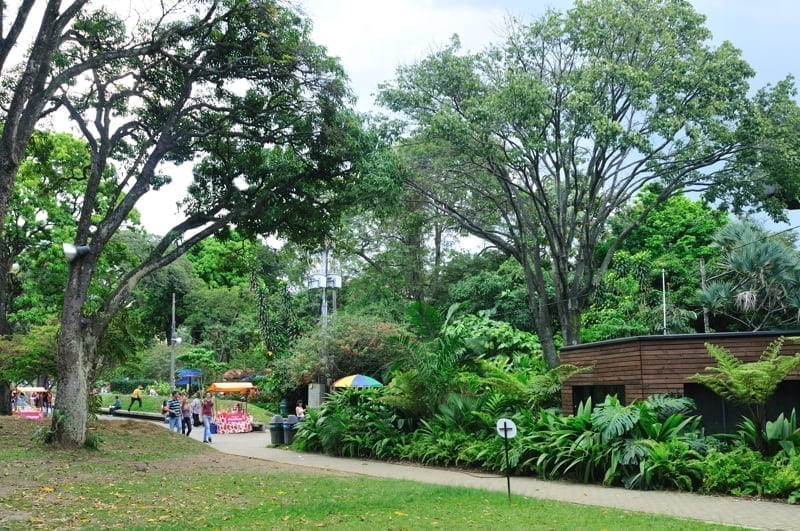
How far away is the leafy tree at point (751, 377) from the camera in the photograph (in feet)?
43.9

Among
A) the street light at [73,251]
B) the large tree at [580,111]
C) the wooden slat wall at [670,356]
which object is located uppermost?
the large tree at [580,111]

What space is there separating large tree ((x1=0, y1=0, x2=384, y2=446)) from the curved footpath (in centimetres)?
637

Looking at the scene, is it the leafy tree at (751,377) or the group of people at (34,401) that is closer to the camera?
the leafy tree at (751,377)

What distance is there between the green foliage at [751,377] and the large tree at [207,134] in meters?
10.1

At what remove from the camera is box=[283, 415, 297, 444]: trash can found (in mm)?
25094

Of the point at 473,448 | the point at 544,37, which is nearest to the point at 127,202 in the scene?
the point at 473,448

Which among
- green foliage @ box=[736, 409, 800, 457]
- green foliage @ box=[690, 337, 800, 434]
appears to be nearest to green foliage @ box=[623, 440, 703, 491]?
green foliage @ box=[736, 409, 800, 457]

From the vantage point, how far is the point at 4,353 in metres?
23.1

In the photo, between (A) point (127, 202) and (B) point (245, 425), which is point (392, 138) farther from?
(B) point (245, 425)

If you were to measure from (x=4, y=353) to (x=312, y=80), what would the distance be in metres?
12.6

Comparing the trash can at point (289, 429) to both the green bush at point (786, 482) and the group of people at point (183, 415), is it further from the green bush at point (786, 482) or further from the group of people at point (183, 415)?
the green bush at point (786, 482)

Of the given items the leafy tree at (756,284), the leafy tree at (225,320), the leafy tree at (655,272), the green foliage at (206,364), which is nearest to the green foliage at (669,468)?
the leafy tree at (655,272)

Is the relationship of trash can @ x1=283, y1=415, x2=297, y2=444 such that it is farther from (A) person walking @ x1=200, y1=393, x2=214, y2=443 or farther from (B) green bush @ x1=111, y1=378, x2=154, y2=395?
(B) green bush @ x1=111, y1=378, x2=154, y2=395

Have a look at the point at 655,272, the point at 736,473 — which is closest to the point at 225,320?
the point at 655,272
